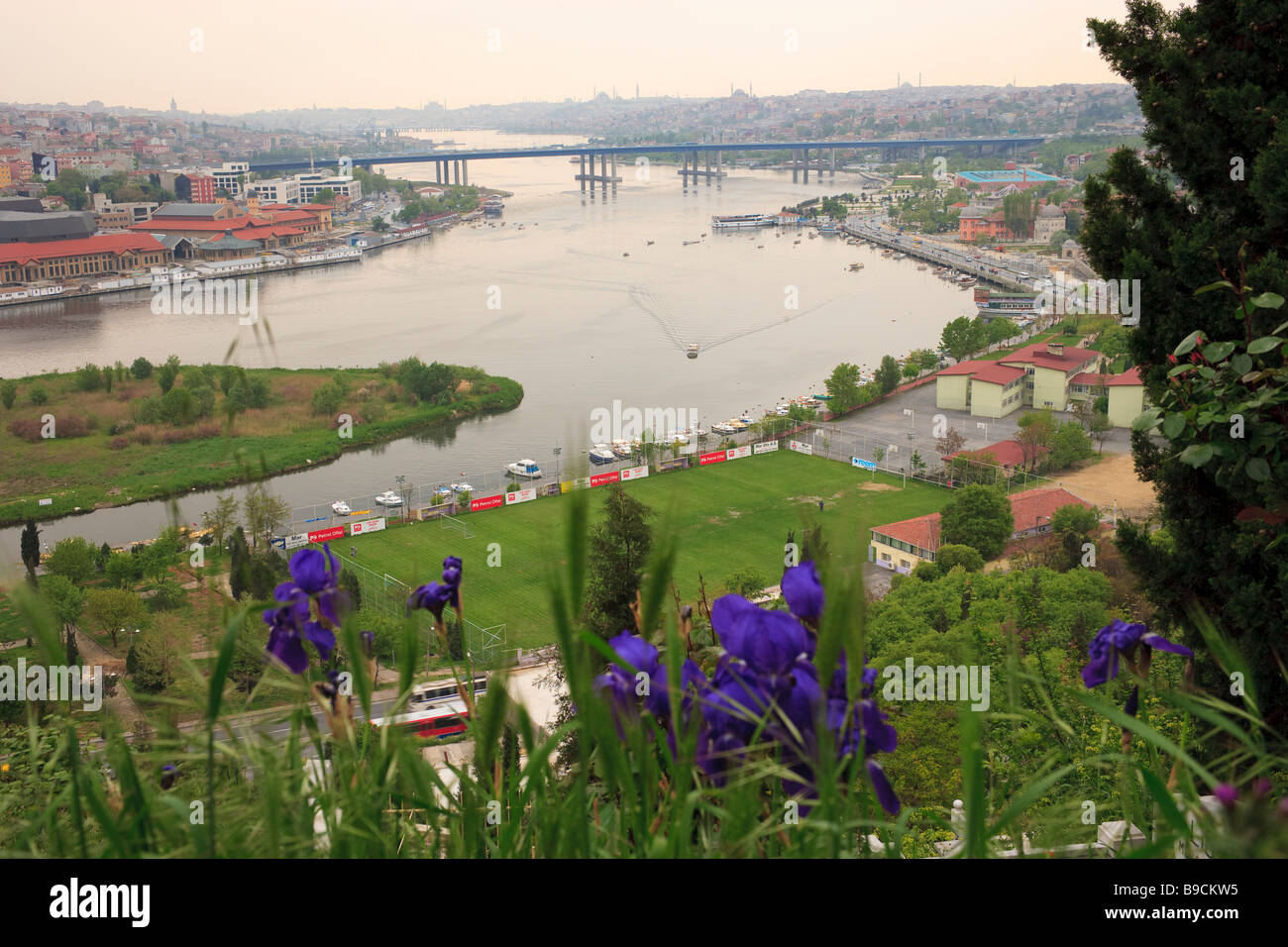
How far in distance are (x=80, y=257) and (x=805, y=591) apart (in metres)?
17.8

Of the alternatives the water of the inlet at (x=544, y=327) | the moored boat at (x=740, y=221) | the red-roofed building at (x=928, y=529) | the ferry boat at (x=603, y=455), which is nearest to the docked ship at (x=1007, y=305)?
the water of the inlet at (x=544, y=327)

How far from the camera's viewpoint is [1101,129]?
32.4 meters

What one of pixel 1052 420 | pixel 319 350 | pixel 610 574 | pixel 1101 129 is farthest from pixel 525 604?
pixel 1101 129

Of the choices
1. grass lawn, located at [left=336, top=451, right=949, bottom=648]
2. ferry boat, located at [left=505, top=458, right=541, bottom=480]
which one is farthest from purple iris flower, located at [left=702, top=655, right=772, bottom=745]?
ferry boat, located at [left=505, top=458, right=541, bottom=480]

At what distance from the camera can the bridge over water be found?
25.6 m

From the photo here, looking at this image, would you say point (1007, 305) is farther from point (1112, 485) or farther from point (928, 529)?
point (928, 529)

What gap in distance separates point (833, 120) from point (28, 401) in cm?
3777

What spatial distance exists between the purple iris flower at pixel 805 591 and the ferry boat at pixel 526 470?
24.9ft

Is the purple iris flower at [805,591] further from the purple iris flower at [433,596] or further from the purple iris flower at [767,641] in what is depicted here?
the purple iris flower at [433,596]

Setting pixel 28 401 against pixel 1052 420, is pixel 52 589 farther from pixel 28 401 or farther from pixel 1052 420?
pixel 1052 420

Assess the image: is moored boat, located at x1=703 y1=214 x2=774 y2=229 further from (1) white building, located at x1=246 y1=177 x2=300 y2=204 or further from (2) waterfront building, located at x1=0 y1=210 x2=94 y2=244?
(2) waterfront building, located at x1=0 y1=210 x2=94 y2=244

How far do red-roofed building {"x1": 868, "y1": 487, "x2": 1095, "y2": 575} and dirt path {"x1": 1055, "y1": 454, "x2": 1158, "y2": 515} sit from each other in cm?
33

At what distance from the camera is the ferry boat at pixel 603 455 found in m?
8.63
